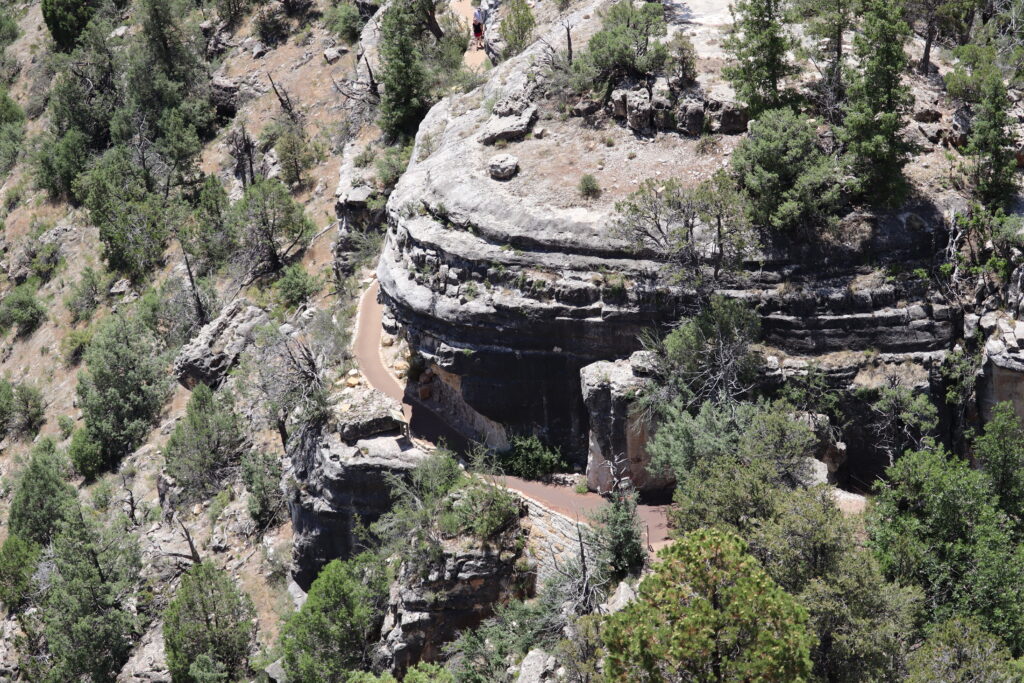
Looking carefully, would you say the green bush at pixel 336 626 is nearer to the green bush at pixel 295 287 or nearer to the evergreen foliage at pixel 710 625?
the evergreen foliage at pixel 710 625

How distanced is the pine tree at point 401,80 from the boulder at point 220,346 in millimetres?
11759

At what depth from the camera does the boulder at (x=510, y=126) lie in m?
41.7

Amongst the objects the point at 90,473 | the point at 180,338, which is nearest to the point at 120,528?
the point at 90,473

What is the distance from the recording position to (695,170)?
37.5m

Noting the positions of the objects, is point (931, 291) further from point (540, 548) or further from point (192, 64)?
point (192, 64)

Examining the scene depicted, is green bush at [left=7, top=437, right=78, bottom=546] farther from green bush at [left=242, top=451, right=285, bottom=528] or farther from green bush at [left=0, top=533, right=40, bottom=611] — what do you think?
green bush at [left=242, top=451, right=285, bottom=528]

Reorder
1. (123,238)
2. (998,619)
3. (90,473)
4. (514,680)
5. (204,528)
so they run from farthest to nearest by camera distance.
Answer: (123,238) → (90,473) → (204,528) → (514,680) → (998,619)

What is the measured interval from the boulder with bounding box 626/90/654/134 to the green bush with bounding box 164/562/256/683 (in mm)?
23240

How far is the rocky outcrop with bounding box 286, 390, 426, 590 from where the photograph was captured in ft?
121

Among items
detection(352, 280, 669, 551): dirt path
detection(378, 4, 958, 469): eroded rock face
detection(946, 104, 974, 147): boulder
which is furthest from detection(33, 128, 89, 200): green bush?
detection(946, 104, 974, 147): boulder

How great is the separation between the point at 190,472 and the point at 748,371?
26010 mm

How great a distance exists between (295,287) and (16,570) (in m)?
17.8

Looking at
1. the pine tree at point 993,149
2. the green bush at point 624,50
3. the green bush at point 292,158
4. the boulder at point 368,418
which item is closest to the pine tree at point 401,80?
the green bush at point 292,158

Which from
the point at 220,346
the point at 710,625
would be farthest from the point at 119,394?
the point at 710,625
